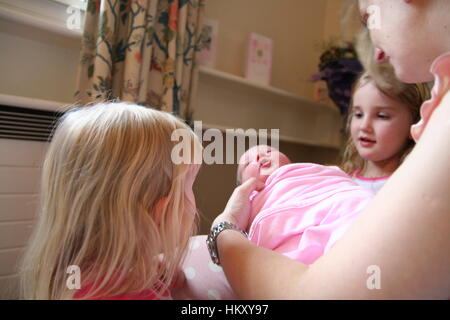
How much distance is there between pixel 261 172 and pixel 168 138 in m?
0.48

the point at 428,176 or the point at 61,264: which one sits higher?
the point at 428,176

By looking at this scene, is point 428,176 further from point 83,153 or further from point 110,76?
point 110,76

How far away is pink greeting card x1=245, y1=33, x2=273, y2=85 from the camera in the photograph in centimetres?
185

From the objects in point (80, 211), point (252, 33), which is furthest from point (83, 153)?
point (252, 33)

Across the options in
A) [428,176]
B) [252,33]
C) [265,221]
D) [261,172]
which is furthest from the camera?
[252,33]

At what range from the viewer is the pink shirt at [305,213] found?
1.87ft

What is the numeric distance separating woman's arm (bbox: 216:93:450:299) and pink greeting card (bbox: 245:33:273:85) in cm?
157

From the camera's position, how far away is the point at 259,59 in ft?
6.23

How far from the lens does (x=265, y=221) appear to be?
65cm

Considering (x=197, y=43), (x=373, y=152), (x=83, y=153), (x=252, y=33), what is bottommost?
(x=83, y=153)

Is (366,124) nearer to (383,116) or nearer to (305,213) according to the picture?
(383,116)

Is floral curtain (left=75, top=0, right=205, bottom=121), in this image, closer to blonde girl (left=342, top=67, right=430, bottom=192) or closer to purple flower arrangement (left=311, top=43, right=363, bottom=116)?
blonde girl (left=342, top=67, right=430, bottom=192)

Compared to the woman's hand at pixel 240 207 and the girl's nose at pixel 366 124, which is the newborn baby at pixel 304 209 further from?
the girl's nose at pixel 366 124

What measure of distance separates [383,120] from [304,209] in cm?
67
